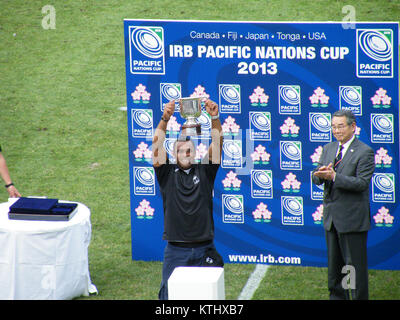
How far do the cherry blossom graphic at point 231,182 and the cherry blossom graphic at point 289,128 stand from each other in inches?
31.4

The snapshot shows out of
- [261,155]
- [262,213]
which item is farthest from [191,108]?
[262,213]

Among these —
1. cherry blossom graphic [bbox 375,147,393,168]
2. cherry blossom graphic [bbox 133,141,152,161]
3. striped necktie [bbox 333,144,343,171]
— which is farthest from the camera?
cherry blossom graphic [bbox 133,141,152,161]

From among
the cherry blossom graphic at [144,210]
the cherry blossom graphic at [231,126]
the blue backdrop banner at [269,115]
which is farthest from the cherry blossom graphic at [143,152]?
the cherry blossom graphic at [231,126]

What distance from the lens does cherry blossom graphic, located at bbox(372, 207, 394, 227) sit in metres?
8.63

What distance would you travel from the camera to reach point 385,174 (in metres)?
8.56

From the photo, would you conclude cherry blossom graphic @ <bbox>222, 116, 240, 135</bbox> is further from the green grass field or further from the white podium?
the white podium

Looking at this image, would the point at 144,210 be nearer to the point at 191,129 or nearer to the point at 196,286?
the point at 191,129

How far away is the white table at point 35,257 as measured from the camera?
7683mm

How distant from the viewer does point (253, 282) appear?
8.67 meters

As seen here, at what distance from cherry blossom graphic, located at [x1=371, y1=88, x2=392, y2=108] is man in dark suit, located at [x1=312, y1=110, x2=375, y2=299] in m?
1.13

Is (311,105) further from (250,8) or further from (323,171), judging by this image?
(250,8)

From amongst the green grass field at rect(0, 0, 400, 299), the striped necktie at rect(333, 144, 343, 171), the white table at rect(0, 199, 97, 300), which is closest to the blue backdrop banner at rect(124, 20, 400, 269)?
the green grass field at rect(0, 0, 400, 299)

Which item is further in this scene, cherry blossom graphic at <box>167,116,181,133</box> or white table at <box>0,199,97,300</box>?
cherry blossom graphic at <box>167,116,181,133</box>
